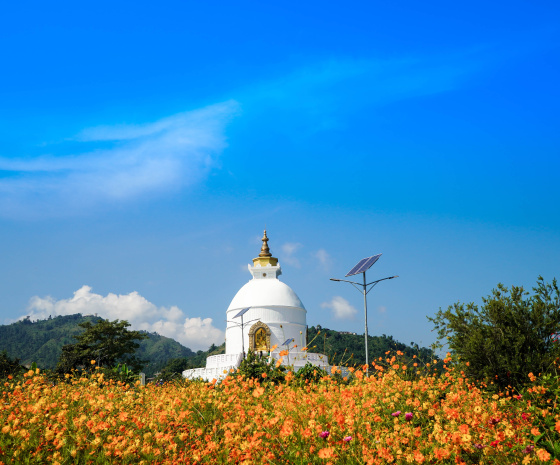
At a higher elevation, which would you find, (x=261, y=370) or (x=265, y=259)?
(x=265, y=259)

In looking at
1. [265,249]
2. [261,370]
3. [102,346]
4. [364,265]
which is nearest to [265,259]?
[265,249]

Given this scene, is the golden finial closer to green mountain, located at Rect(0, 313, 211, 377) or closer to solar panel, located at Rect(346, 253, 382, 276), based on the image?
solar panel, located at Rect(346, 253, 382, 276)

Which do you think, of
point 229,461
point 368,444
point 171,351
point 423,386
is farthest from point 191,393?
point 171,351

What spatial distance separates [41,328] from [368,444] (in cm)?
17574

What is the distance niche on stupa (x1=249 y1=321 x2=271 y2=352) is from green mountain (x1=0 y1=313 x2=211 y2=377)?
88.7 metres

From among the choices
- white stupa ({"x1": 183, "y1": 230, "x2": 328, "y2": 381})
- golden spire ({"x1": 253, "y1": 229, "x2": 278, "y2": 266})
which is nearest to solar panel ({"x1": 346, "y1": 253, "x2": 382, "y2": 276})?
white stupa ({"x1": 183, "y1": 230, "x2": 328, "y2": 381})

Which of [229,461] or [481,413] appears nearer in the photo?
[229,461]

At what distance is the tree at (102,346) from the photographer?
45156mm

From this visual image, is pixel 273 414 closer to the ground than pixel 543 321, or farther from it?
closer to the ground

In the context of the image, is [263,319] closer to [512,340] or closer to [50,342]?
[512,340]

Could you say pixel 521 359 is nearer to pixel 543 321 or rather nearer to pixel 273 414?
pixel 543 321

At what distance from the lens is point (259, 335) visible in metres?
45.2

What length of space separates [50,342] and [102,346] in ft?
359

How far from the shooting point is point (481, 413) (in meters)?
Answer: 6.63
